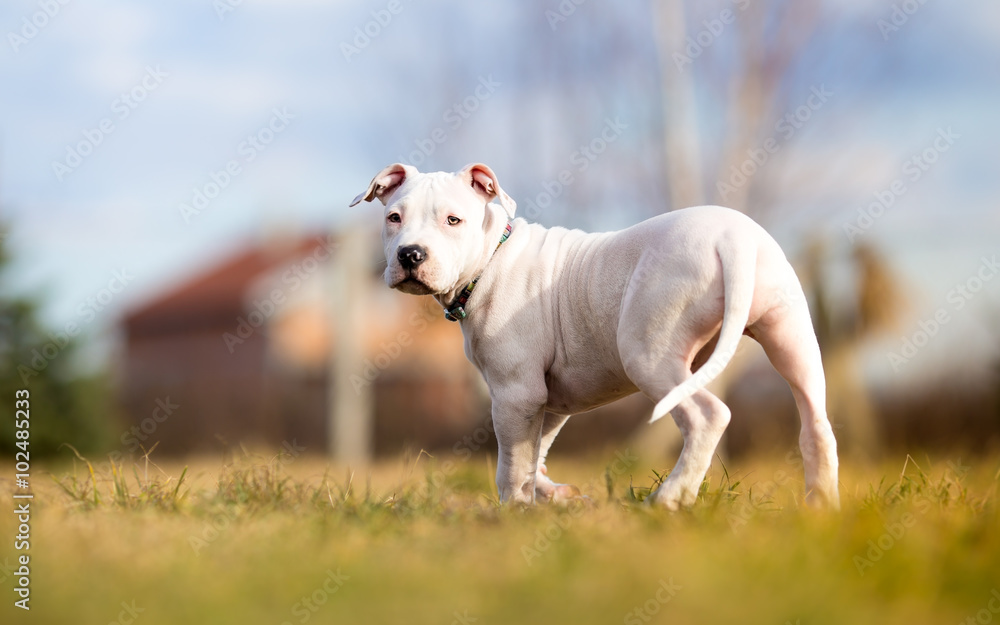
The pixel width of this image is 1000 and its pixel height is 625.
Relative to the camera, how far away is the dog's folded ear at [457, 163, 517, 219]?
449cm

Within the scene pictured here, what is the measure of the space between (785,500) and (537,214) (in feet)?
28.6

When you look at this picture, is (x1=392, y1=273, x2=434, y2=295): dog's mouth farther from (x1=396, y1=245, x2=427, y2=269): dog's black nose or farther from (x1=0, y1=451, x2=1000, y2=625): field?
(x1=0, y1=451, x2=1000, y2=625): field

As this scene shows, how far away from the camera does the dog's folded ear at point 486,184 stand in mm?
4488

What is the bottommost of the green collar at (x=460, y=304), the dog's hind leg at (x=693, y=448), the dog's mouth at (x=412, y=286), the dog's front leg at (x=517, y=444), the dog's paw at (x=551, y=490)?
the dog's paw at (x=551, y=490)

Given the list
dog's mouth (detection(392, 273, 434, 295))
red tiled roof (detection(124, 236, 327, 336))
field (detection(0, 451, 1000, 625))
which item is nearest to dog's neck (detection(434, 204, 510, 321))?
dog's mouth (detection(392, 273, 434, 295))

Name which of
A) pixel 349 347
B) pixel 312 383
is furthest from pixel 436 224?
pixel 312 383

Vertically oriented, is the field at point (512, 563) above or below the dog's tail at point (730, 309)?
below

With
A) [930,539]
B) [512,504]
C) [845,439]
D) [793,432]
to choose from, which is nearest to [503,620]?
[930,539]

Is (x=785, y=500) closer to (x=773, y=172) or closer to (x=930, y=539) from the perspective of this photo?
(x=930, y=539)

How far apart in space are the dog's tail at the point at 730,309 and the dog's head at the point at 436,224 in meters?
1.26

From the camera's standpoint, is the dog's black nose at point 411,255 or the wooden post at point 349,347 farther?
the wooden post at point 349,347

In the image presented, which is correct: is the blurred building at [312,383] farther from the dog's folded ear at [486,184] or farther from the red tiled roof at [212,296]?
the dog's folded ear at [486,184]

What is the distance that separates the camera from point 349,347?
14.0 metres

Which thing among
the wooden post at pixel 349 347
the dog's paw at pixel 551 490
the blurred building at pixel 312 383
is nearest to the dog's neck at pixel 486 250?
the dog's paw at pixel 551 490
